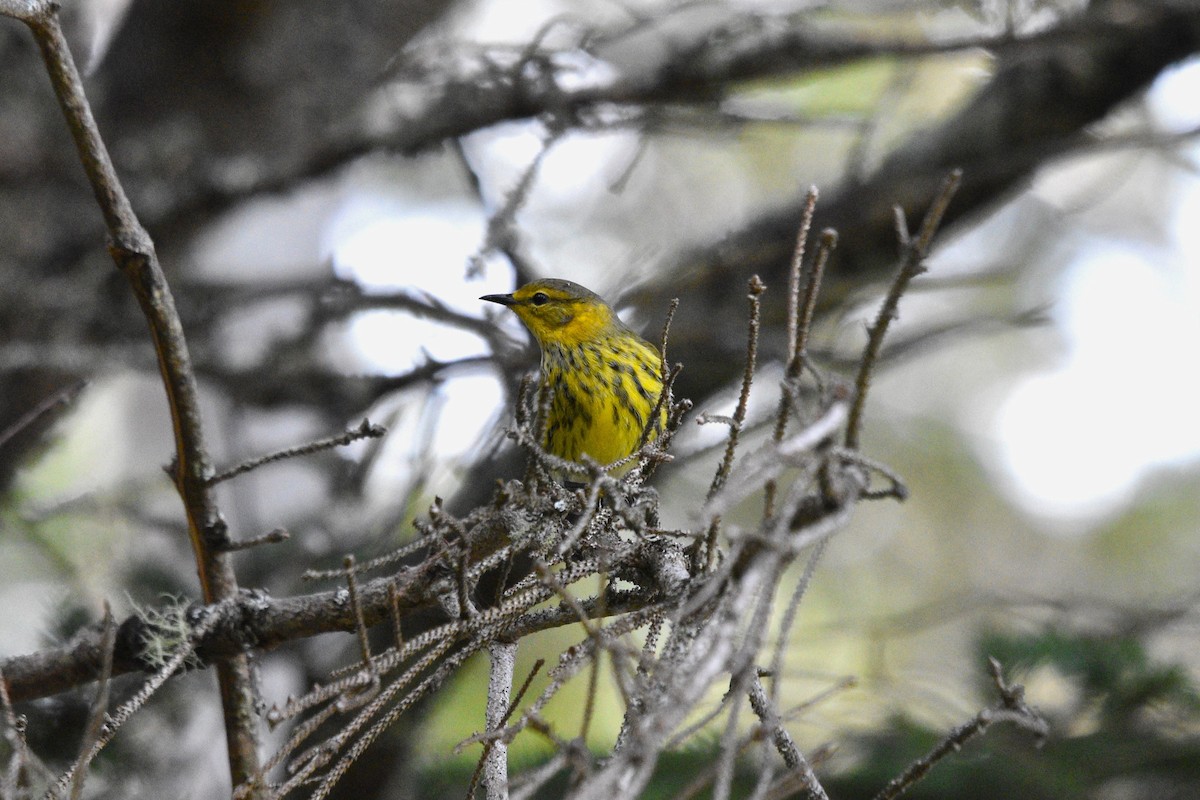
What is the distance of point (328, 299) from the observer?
4184mm

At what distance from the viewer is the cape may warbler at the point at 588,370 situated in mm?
3926

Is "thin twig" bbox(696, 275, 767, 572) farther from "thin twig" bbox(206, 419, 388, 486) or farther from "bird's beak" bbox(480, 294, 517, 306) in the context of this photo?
"bird's beak" bbox(480, 294, 517, 306)

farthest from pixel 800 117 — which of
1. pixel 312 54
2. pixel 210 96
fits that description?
pixel 210 96

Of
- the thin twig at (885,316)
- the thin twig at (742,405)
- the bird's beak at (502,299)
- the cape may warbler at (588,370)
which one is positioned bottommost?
the thin twig at (885,316)

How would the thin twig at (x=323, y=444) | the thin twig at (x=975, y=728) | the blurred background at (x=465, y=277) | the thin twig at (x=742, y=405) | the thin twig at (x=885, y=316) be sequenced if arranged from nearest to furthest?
the thin twig at (x=885, y=316) < the thin twig at (x=975, y=728) < the thin twig at (x=742, y=405) < the thin twig at (x=323, y=444) < the blurred background at (x=465, y=277)

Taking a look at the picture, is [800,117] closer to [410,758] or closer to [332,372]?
[332,372]

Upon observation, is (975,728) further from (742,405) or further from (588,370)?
(588,370)

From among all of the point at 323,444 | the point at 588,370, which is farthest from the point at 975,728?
the point at 588,370

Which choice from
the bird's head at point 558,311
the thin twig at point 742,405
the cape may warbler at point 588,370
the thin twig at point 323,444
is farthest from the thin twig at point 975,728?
the bird's head at point 558,311

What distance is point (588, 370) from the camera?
414 cm

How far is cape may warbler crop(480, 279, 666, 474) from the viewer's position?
3926 millimetres

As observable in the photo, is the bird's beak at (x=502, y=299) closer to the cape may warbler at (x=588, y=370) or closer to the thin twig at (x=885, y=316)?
the cape may warbler at (x=588, y=370)

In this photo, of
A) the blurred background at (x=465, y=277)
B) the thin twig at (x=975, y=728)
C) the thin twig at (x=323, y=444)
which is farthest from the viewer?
the blurred background at (x=465, y=277)

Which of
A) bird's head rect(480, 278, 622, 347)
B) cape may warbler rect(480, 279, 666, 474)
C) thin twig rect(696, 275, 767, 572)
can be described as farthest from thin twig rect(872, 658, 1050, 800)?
bird's head rect(480, 278, 622, 347)
